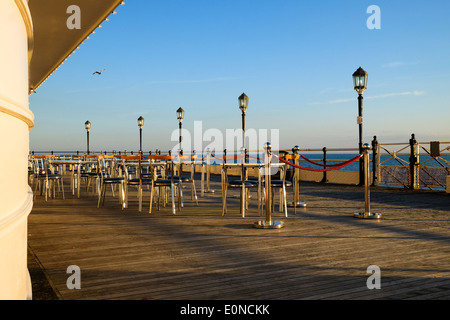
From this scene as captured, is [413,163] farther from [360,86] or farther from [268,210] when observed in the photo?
[268,210]

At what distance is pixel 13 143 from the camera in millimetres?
1598

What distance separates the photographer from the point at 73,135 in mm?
27219

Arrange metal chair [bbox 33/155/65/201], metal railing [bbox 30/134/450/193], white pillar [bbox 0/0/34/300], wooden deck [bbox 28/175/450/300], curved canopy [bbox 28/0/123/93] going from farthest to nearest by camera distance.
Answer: metal railing [bbox 30/134/450/193] → metal chair [bbox 33/155/65/201] → curved canopy [bbox 28/0/123/93] → wooden deck [bbox 28/175/450/300] → white pillar [bbox 0/0/34/300]

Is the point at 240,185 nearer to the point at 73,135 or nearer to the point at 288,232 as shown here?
the point at 288,232

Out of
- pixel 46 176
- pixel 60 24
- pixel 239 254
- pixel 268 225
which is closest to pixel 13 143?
pixel 239 254

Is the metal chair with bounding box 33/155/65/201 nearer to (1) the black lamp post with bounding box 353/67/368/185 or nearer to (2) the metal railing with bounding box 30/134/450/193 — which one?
(2) the metal railing with bounding box 30/134/450/193

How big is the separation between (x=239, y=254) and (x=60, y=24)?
4.91 m

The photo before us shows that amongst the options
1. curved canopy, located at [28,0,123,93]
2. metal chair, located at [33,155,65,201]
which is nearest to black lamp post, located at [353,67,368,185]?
curved canopy, located at [28,0,123,93]

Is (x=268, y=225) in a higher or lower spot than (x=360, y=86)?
lower

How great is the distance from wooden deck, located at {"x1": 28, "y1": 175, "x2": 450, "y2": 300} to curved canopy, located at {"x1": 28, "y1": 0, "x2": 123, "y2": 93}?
9.18 feet

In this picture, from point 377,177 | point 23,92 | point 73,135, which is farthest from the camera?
point 73,135

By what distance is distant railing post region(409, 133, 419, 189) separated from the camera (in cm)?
1004

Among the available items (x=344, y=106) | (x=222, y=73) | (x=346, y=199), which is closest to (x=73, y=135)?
(x=222, y=73)

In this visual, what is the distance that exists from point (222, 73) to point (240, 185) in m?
14.1
